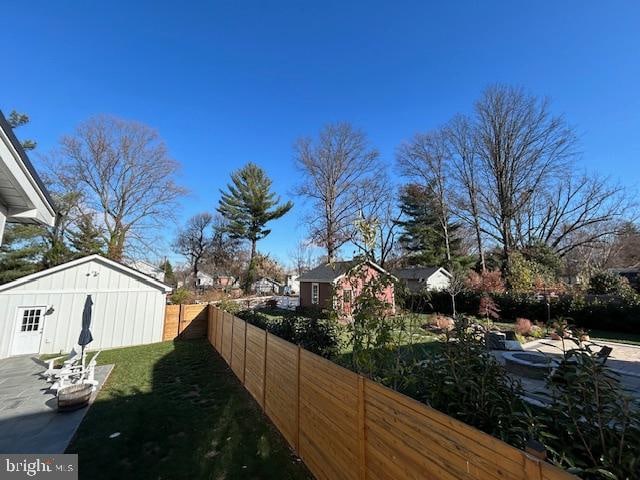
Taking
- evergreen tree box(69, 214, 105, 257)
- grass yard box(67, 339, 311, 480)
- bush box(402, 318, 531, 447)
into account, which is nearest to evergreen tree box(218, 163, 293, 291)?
evergreen tree box(69, 214, 105, 257)

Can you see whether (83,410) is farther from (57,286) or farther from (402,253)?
(402,253)

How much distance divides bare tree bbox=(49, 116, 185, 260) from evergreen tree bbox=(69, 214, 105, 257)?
1.66 ft

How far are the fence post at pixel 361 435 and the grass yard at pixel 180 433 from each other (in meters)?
1.45

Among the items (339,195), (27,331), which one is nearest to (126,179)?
(27,331)

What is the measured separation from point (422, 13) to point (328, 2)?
319cm

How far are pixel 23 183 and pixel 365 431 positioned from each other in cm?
471

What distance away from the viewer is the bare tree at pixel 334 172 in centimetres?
2402

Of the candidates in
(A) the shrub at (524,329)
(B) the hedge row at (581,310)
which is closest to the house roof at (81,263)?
(B) the hedge row at (581,310)

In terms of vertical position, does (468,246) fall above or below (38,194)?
above

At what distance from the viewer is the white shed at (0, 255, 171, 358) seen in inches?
418

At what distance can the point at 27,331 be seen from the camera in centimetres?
1078

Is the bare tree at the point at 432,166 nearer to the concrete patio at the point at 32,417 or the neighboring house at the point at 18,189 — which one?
the concrete patio at the point at 32,417

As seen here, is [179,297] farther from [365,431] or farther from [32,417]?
[365,431]

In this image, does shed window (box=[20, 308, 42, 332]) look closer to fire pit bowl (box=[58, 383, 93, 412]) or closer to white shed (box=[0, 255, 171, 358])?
white shed (box=[0, 255, 171, 358])
